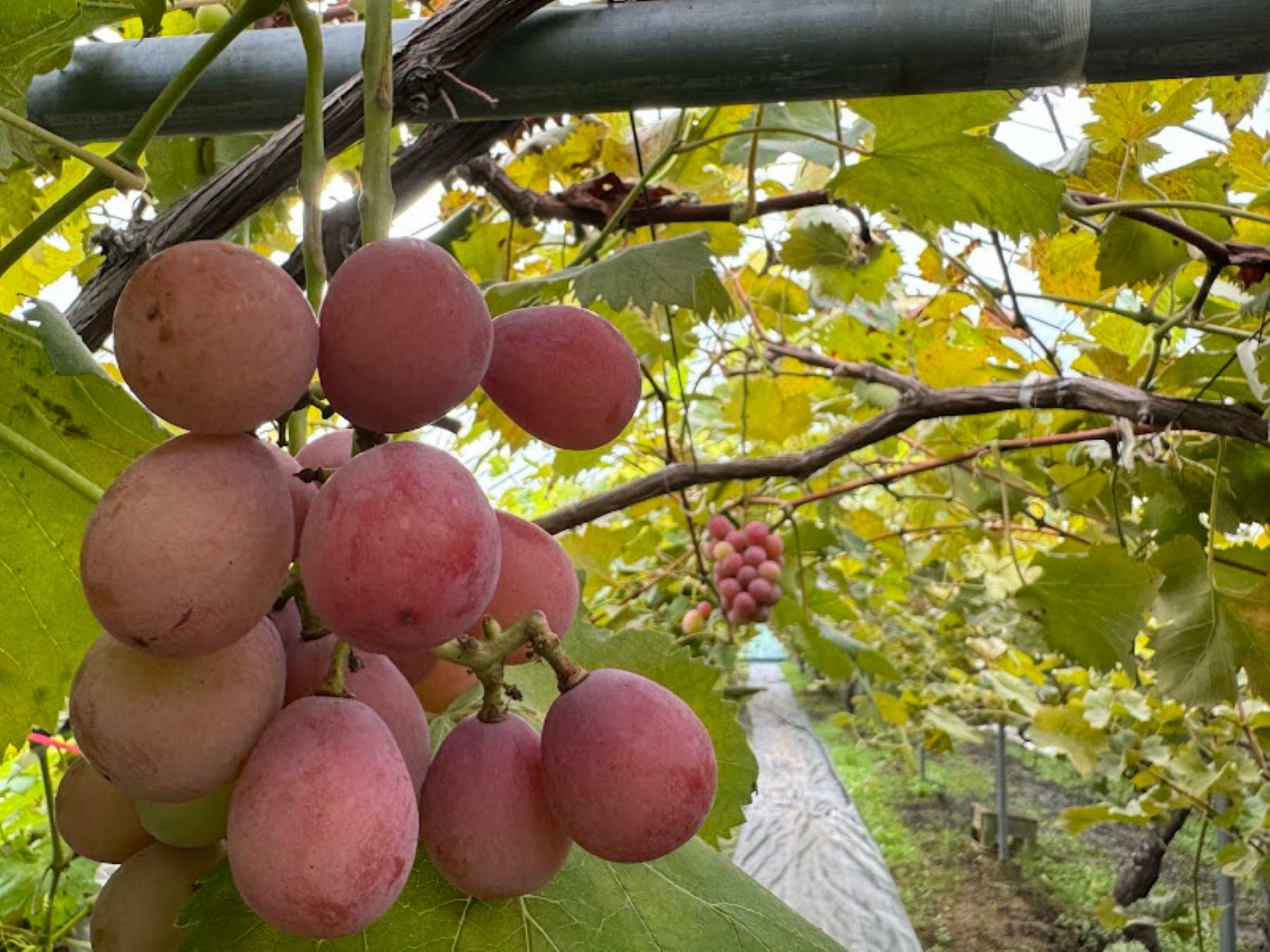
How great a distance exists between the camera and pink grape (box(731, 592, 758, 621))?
197cm

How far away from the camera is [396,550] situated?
1.01 feet

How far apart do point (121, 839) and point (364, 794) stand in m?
0.21

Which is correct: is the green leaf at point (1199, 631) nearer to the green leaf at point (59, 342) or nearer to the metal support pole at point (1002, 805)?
the green leaf at point (59, 342)

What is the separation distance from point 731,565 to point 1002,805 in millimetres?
3463

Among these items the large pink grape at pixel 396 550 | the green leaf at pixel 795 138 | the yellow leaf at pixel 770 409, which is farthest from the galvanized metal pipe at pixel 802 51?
the yellow leaf at pixel 770 409

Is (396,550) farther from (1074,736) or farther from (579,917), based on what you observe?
(1074,736)

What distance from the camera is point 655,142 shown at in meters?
1.38

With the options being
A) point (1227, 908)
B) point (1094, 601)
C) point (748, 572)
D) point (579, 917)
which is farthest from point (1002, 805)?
point (579, 917)

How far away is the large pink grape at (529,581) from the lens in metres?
0.41

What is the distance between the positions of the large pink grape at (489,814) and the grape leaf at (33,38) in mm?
416

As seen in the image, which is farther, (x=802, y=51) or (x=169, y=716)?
(x=802, y=51)

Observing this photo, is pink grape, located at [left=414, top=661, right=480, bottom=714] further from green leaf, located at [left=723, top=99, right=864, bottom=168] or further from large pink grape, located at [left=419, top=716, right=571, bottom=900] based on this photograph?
green leaf, located at [left=723, top=99, right=864, bottom=168]

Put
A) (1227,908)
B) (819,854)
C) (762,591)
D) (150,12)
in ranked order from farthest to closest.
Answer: (819,854) → (1227,908) → (762,591) → (150,12)

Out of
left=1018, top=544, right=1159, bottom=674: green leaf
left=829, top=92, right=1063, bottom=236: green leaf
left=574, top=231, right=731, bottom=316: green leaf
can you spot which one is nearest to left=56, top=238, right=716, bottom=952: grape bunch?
left=574, top=231, right=731, bottom=316: green leaf
